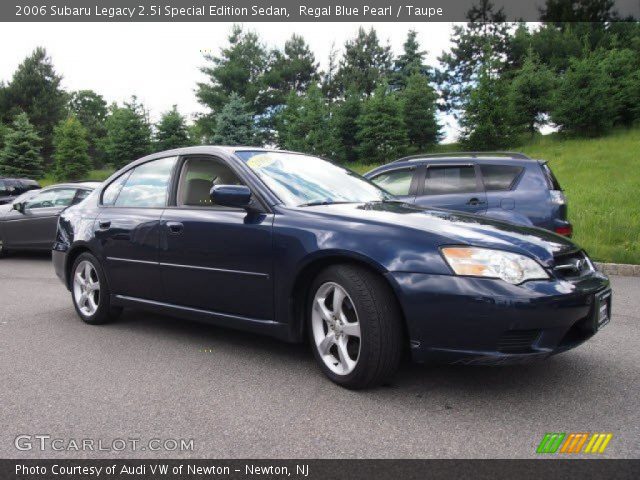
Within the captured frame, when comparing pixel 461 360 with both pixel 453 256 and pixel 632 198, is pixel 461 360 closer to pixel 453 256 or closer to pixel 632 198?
pixel 453 256

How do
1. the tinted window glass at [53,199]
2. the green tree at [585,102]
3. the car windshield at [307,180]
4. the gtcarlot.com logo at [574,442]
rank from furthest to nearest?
the green tree at [585,102]
the tinted window glass at [53,199]
the car windshield at [307,180]
the gtcarlot.com logo at [574,442]

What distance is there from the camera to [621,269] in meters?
8.10

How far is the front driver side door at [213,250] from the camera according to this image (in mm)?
3596

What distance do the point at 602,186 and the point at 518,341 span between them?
58.4ft

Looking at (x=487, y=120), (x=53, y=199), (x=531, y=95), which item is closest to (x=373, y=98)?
(x=487, y=120)

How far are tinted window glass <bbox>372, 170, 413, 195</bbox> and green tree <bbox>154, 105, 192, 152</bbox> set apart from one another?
25946 mm

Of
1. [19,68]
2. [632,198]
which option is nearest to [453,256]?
[632,198]

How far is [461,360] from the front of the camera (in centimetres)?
287

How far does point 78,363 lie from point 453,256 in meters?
2.71

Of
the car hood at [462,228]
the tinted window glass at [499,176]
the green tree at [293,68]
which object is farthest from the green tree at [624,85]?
the car hood at [462,228]

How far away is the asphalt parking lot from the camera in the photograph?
8.29 feet

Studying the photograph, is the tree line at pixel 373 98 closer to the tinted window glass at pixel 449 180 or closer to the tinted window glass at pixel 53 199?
the tinted window glass at pixel 53 199

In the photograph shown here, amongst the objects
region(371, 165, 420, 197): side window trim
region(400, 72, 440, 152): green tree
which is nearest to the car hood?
region(371, 165, 420, 197): side window trim

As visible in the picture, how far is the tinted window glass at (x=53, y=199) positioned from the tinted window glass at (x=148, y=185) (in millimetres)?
5945
